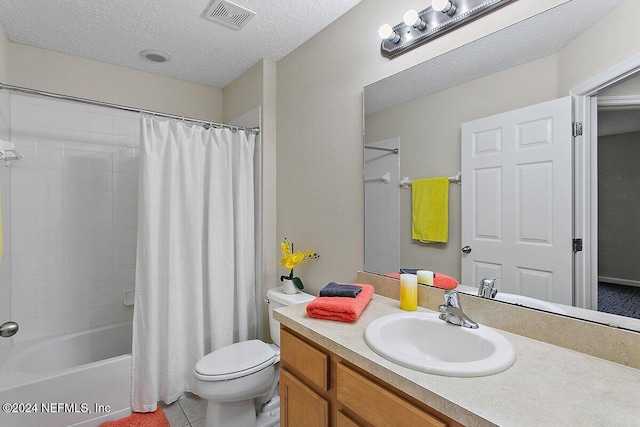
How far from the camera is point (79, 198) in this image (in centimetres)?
243

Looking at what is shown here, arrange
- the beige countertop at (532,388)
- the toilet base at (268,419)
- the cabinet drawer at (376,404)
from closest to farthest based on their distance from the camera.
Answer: the beige countertop at (532,388) < the cabinet drawer at (376,404) < the toilet base at (268,419)

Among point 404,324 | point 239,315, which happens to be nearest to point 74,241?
point 239,315

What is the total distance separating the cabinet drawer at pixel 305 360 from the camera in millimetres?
1139

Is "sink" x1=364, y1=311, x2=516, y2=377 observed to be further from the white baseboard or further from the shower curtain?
the shower curtain

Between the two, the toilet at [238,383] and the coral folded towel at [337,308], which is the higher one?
the coral folded towel at [337,308]

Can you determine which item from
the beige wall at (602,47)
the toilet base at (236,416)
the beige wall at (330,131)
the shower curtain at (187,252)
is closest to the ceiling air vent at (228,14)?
the beige wall at (330,131)

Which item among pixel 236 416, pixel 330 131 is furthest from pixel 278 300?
pixel 330 131

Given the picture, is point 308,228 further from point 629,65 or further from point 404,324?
point 629,65

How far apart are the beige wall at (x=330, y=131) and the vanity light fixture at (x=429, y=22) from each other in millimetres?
43

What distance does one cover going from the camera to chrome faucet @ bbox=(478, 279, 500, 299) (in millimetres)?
1221

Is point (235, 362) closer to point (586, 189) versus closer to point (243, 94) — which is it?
point (586, 189)

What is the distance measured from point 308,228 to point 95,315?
5.97ft

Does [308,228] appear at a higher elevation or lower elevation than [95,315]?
higher

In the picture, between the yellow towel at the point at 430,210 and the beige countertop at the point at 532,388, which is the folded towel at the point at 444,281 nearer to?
the yellow towel at the point at 430,210
